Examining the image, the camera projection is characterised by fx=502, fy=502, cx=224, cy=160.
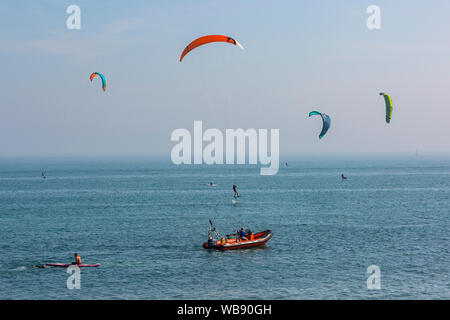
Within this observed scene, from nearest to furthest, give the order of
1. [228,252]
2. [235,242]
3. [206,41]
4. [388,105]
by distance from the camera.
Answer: [206,41]
[228,252]
[235,242]
[388,105]

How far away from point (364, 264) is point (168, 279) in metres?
13.6

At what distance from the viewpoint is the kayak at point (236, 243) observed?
1534 inches

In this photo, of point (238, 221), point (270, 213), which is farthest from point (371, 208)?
point (238, 221)

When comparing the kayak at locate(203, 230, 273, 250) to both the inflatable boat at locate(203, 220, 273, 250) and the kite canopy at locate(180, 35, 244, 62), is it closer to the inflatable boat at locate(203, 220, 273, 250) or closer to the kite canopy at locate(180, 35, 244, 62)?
the inflatable boat at locate(203, 220, 273, 250)

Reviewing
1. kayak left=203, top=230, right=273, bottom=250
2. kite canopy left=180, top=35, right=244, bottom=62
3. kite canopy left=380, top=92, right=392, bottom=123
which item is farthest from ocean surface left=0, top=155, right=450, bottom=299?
kite canopy left=180, top=35, right=244, bottom=62

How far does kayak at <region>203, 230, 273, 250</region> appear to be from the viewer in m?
39.0

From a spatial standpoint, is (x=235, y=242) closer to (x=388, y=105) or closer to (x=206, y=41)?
(x=206, y=41)

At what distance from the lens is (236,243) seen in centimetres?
3978

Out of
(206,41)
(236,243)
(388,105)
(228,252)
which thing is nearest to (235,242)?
(236,243)

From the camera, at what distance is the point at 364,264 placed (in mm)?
34719

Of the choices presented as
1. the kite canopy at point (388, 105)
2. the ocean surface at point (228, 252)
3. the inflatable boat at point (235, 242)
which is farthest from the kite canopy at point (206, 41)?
the kite canopy at point (388, 105)
